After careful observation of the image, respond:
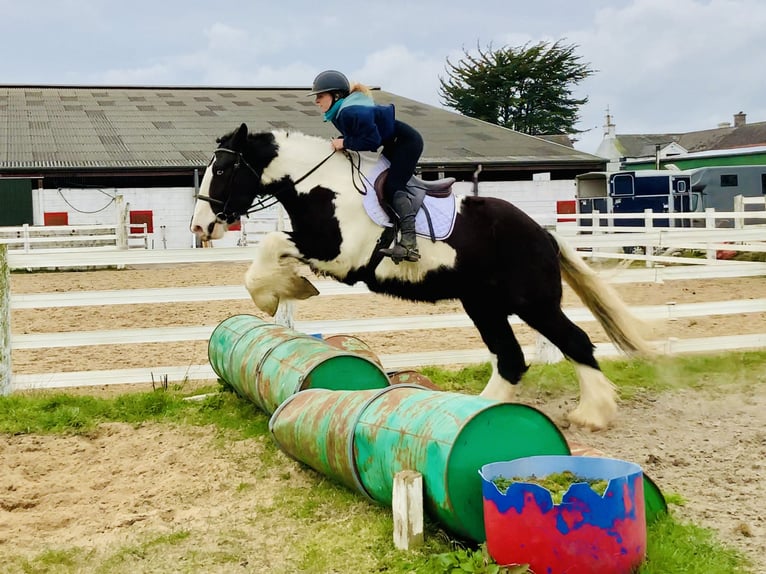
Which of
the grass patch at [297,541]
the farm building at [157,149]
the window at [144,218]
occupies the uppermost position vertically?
the farm building at [157,149]

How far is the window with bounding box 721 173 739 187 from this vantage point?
84.4 ft

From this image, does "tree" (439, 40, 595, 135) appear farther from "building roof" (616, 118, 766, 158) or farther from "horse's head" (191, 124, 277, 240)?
"horse's head" (191, 124, 277, 240)

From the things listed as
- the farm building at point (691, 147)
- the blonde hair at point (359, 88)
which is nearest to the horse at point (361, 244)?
the blonde hair at point (359, 88)

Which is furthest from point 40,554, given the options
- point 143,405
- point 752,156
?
point 752,156

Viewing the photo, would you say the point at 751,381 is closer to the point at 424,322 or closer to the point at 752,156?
the point at 424,322

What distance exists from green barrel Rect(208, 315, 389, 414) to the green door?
20495 mm

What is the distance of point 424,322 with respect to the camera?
23.8 ft

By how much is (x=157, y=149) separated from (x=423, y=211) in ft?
75.8

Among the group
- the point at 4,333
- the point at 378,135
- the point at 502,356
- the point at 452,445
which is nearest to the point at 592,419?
the point at 502,356

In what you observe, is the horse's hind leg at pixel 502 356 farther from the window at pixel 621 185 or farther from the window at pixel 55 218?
the window at pixel 55 218

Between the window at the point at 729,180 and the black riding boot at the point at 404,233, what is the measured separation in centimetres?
2302

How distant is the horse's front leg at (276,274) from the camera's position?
17.9ft

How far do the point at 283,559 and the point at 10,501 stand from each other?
1.75m

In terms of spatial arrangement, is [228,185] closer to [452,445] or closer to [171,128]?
[452,445]
